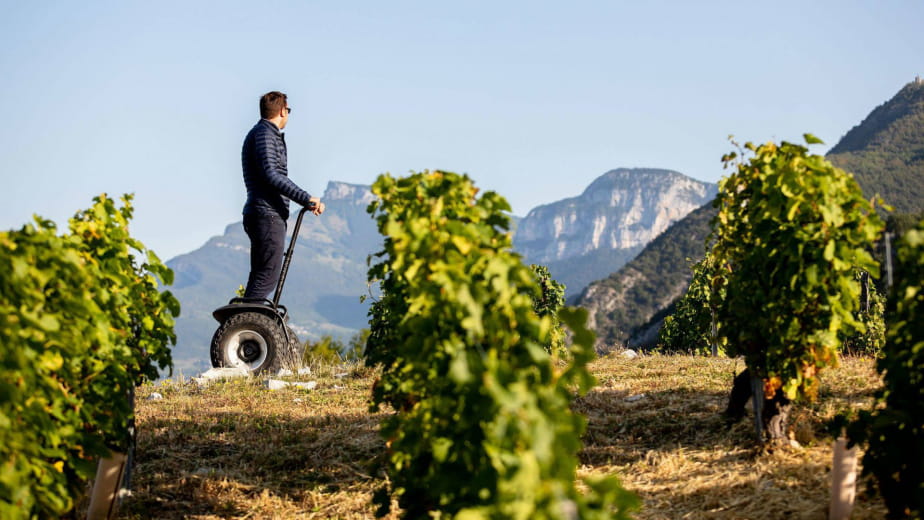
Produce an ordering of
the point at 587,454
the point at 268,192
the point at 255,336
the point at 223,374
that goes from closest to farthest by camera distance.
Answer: the point at 587,454
the point at 268,192
the point at 255,336
the point at 223,374

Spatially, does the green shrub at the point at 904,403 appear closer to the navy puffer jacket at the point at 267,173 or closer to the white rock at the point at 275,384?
the navy puffer jacket at the point at 267,173

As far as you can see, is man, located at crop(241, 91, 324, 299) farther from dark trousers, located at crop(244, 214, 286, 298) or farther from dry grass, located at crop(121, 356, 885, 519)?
dry grass, located at crop(121, 356, 885, 519)

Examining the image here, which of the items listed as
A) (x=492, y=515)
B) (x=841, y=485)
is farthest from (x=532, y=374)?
(x=841, y=485)

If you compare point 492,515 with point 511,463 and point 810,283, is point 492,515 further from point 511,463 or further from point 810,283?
point 810,283

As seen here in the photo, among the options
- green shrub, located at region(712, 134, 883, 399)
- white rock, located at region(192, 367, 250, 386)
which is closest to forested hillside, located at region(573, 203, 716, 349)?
white rock, located at region(192, 367, 250, 386)

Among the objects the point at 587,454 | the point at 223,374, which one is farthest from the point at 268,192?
the point at 587,454

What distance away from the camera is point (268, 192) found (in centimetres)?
848

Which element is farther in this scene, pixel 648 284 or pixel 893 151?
pixel 648 284

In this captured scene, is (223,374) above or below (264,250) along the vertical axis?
below

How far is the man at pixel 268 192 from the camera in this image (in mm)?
8078

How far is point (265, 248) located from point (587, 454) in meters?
4.63

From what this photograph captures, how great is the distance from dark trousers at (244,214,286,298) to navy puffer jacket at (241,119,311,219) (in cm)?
11

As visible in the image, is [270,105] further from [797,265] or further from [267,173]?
[797,265]

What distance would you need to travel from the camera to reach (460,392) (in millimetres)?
2910
